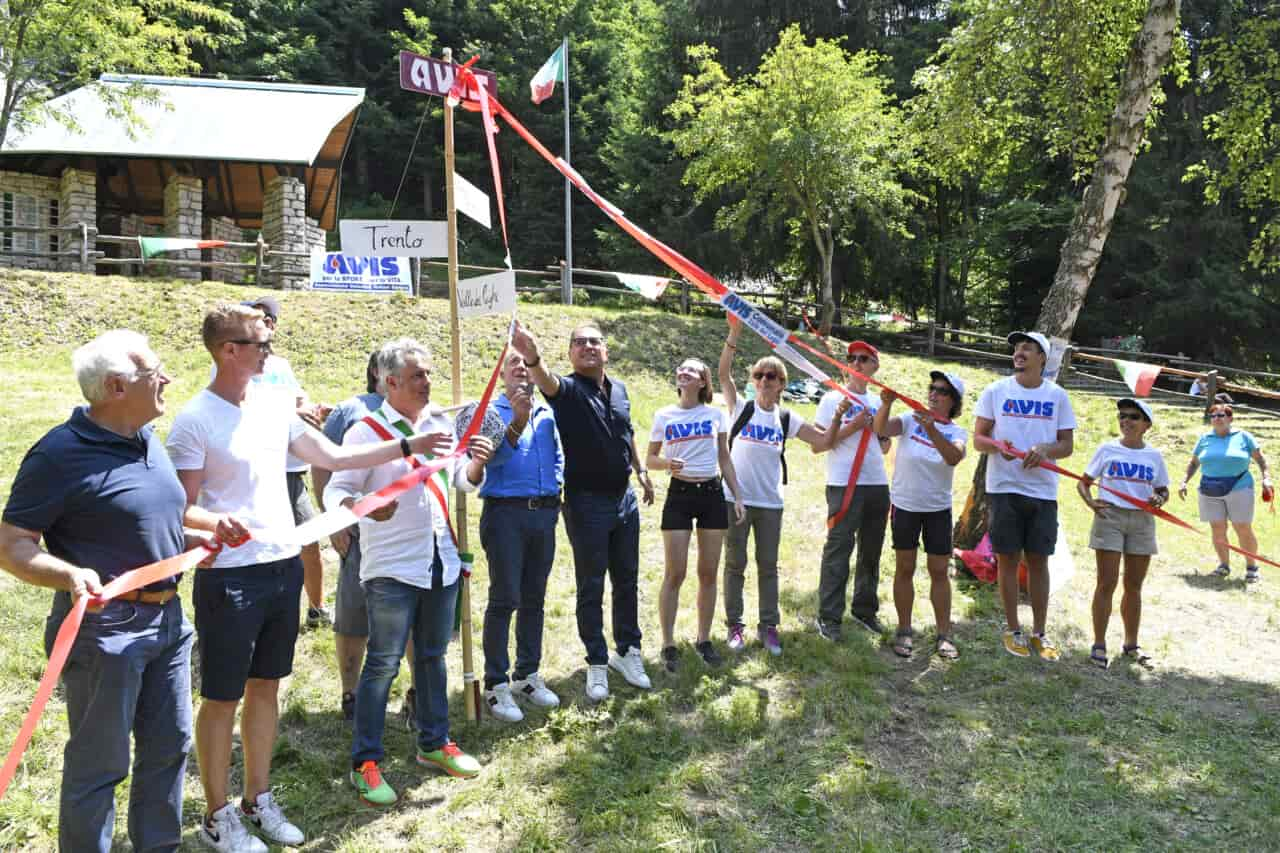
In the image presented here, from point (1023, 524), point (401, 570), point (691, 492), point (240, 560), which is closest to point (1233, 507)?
point (1023, 524)

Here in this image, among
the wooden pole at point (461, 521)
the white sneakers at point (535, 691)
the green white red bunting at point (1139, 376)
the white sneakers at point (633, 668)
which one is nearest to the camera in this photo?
the wooden pole at point (461, 521)

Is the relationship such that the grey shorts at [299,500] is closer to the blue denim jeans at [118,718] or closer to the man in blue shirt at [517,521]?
the man in blue shirt at [517,521]

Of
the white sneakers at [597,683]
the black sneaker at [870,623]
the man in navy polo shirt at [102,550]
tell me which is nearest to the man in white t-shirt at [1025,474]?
the black sneaker at [870,623]

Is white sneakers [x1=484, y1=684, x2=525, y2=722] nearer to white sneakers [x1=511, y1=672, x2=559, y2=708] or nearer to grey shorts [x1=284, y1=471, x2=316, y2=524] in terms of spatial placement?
white sneakers [x1=511, y1=672, x2=559, y2=708]

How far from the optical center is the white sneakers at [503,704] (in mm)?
4297

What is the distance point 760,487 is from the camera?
212 inches

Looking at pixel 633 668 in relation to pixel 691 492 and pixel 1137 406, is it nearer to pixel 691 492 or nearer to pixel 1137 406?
pixel 691 492

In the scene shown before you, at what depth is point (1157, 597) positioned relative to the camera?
23.6 ft

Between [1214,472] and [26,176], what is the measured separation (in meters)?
23.9

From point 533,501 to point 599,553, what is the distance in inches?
20.1

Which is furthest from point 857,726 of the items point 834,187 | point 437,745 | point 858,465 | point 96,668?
point 834,187

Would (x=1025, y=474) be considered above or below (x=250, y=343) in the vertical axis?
below

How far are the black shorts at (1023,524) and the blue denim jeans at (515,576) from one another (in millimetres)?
2894

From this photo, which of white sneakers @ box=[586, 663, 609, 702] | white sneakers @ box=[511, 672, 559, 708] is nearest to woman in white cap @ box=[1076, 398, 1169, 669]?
white sneakers @ box=[586, 663, 609, 702]
